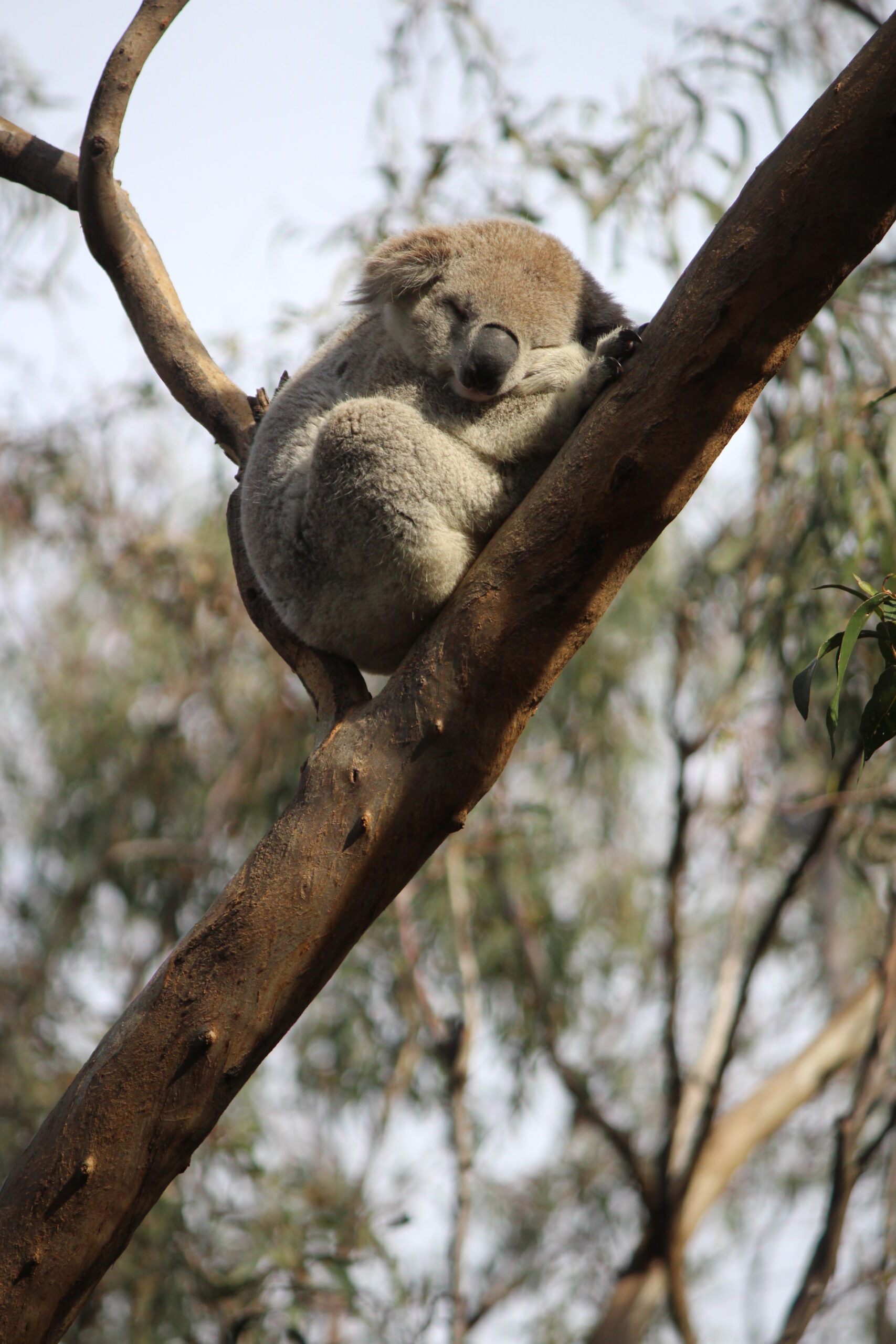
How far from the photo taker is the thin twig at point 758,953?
3822 millimetres

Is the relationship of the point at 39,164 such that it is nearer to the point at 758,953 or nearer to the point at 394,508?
the point at 394,508

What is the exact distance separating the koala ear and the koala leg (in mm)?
367

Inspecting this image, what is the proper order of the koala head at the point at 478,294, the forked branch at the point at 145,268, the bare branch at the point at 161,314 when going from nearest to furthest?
the koala head at the point at 478,294
the forked branch at the point at 145,268
the bare branch at the point at 161,314

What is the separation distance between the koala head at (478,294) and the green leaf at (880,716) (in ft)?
2.91

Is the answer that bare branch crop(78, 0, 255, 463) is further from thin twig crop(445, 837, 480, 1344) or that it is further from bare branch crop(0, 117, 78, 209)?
thin twig crop(445, 837, 480, 1344)

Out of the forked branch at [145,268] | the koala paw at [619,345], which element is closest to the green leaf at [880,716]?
the koala paw at [619,345]

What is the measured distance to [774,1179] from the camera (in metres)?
7.04

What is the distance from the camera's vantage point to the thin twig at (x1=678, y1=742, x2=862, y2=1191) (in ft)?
12.5

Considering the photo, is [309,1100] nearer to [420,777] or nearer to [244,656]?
[244,656]

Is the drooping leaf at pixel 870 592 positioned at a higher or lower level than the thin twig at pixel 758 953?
lower

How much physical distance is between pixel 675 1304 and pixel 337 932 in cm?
304

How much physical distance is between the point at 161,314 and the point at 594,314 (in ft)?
3.15

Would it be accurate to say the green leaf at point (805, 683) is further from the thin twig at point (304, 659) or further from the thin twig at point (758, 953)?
the thin twig at point (758, 953)

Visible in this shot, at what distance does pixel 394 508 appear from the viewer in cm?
194
